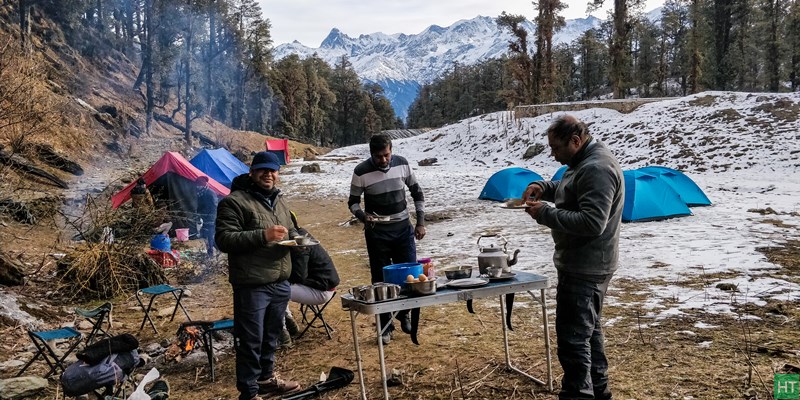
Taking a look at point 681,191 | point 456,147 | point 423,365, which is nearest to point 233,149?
point 456,147

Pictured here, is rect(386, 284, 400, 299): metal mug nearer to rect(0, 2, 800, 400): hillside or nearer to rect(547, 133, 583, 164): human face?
rect(0, 2, 800, 400): hillside

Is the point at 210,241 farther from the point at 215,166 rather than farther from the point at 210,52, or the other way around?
the point at 210,52

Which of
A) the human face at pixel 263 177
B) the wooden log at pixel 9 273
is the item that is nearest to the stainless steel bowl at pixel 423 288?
the human face at pixel 263 177

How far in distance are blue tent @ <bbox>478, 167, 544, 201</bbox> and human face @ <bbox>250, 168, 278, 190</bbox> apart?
11.3 metres

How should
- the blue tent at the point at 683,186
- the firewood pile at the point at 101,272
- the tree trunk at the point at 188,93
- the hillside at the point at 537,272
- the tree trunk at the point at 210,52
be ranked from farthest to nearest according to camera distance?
the tree trunk at the point at 210,52
the tree trunk at the point at 188,93
the blue tent at the point at 683,186
the firewood pile at the point at 101,272
the hillside at the point at 537,272

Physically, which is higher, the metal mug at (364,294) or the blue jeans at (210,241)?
the metal mug at (364,294)

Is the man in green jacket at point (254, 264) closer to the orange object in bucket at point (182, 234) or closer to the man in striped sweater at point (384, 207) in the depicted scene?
the man in striped sweater at point (384, 207)

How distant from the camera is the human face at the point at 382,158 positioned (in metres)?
4.94

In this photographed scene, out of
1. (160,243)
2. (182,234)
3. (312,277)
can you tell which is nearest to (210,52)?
(182,234)

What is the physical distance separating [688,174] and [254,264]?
17426 millimetres

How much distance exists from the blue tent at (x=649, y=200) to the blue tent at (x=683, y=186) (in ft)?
1.82

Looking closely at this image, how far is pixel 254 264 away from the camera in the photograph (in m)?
3.58

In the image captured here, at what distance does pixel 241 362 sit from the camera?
144 inches

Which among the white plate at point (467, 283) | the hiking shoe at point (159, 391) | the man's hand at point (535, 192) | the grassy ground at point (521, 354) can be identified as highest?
the man's hand at point (535, 192)
